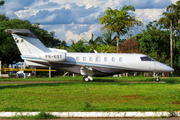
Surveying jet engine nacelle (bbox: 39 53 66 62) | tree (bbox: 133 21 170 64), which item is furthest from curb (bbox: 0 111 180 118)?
tree (bbox: 133 21 170 64)

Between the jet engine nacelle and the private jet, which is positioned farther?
the private jet

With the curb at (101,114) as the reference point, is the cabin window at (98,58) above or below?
above

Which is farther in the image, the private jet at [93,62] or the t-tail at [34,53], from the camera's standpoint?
the private jet at [93,62]

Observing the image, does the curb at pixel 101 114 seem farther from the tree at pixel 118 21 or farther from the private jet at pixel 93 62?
the tree at pixel 118 21

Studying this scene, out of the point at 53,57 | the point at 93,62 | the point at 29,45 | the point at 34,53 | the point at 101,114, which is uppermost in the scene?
the point at 29,45

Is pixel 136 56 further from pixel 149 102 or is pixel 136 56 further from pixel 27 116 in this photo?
pixel 27 116

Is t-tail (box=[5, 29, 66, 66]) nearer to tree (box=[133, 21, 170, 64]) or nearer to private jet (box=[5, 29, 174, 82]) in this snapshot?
private jet (box=[5, 29, 174, 82])

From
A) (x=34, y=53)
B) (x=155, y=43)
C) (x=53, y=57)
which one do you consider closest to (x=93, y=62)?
(x=53, y=57)

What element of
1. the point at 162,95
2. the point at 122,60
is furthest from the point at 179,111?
the point at 122,60

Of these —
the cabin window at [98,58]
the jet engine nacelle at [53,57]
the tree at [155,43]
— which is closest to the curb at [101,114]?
the jet engine nacelle at [53,57]

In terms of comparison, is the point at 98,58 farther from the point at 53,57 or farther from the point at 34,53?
the point at 34,53

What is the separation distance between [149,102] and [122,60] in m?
12.1

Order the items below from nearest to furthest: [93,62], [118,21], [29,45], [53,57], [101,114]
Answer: [101,114] < [53,57] < [29,45] < [93,62] < [118,21]

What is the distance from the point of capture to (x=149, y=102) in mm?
11156
